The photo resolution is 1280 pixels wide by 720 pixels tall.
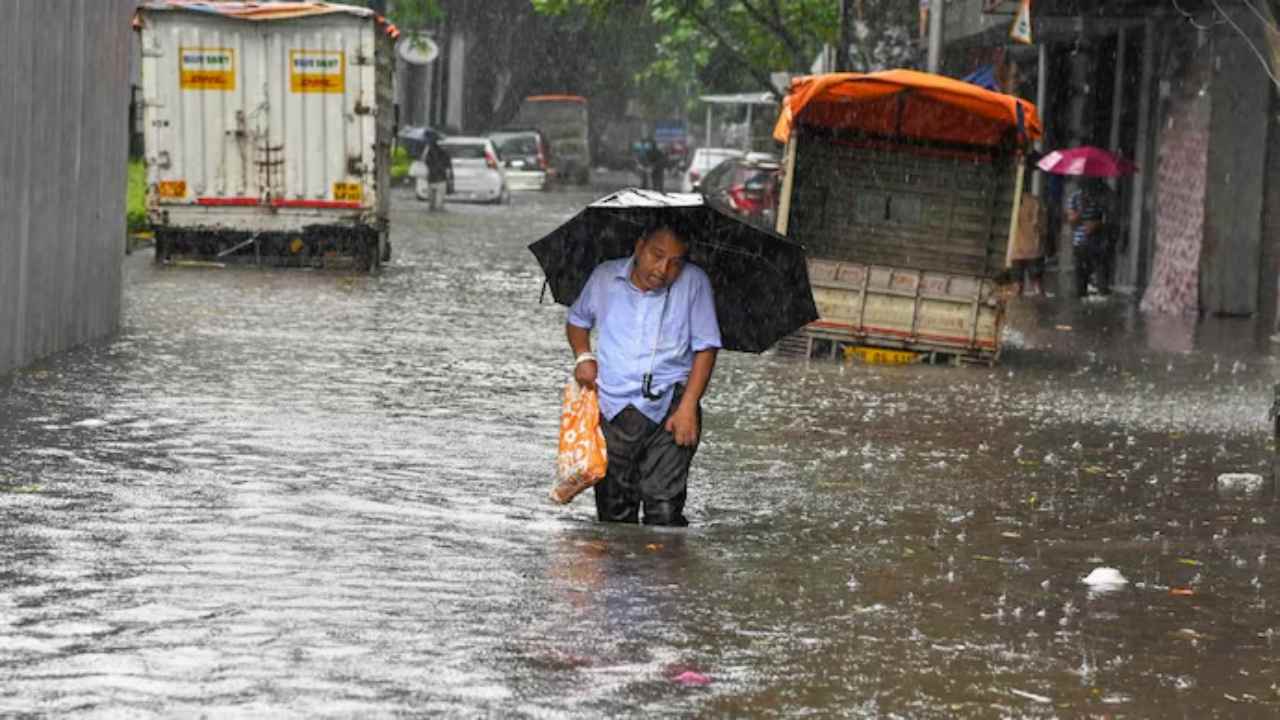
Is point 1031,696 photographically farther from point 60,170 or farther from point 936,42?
point 936,42

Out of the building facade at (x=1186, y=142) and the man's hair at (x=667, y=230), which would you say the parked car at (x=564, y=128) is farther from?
the man's hair at (x=667, y=230)

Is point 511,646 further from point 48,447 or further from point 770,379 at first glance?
point 770,379

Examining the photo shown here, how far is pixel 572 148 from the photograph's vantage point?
68.9m

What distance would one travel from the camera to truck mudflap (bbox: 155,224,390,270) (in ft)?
85.1

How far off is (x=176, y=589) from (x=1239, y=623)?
3558mm

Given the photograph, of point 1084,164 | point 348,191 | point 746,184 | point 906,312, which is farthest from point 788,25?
point 906,312

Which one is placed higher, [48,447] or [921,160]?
[921,160]

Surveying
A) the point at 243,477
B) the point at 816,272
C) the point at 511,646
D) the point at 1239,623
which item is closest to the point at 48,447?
the point at 243,477

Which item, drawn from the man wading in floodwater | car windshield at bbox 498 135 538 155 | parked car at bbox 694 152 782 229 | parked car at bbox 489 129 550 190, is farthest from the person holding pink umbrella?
car windshield at bbox 498 135 538 155

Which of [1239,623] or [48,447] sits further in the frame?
[48,447]

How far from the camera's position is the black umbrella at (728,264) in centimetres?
902

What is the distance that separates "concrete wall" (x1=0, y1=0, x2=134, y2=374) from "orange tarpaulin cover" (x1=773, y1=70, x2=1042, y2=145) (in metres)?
5.53

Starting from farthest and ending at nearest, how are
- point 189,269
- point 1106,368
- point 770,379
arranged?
point 189,269, point 1106,368, point 770,379

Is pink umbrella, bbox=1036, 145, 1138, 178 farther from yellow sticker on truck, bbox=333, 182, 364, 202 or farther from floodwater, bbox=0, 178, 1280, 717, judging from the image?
floodwater, bbox=0, 178, 1280, 717
